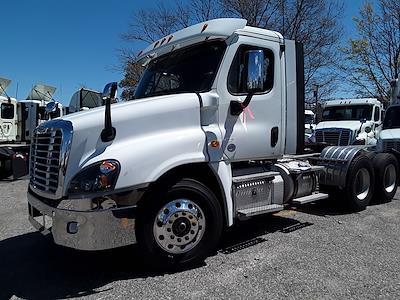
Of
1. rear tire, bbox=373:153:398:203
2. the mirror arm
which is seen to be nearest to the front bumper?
the mirror arm

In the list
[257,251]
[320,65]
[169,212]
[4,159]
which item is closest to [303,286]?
[257,251]

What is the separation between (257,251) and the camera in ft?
17.4

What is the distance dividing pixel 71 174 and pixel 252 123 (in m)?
2.41

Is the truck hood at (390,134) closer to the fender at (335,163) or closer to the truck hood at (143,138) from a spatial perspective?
the fender at (335,163)

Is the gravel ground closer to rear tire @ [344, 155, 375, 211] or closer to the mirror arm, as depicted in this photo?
rear tire @ [344, 155, 375, 211]

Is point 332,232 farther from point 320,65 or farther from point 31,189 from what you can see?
point 320,65

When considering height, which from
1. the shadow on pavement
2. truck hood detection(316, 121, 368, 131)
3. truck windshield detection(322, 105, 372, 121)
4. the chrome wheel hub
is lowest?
the shadow on pavement

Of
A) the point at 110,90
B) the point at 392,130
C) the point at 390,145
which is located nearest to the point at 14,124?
the point at 110,90

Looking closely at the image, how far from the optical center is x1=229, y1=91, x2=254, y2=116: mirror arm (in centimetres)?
515

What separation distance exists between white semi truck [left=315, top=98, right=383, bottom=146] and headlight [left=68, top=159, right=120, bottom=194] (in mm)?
10805

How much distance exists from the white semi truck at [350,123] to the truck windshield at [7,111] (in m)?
10.8

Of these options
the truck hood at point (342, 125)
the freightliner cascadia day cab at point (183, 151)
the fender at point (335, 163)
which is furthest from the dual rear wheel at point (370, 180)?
the truck hood at point (342, 125)

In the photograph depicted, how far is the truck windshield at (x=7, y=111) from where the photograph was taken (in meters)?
14.7

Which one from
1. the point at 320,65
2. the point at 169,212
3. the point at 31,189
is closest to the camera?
the point at 169,212
